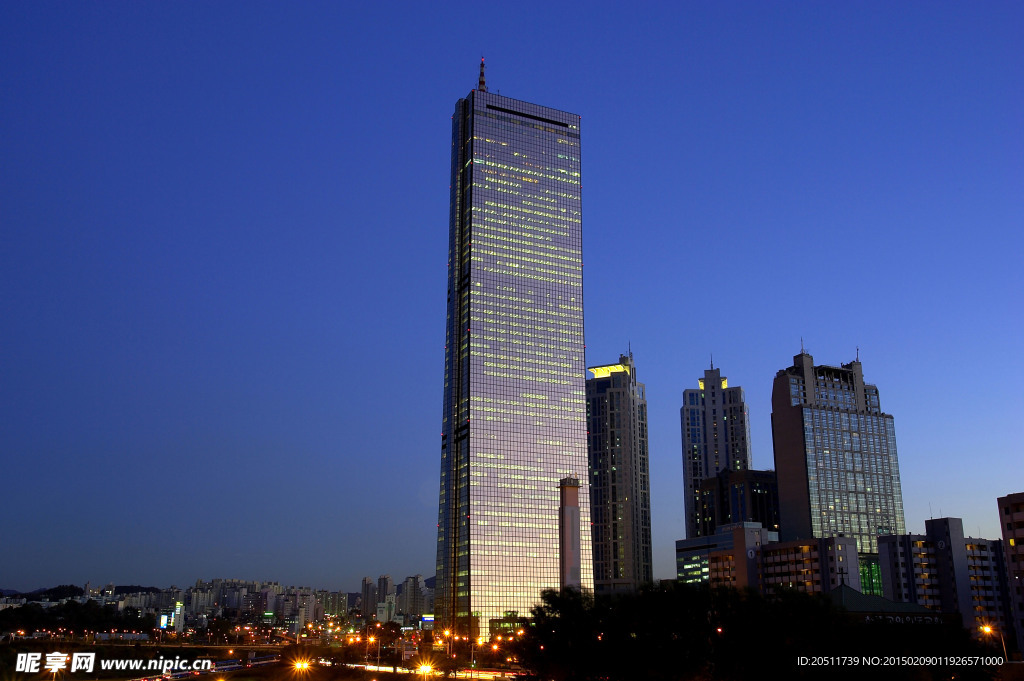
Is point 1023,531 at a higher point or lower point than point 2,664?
higher

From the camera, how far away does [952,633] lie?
93.1m

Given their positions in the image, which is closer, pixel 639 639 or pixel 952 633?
pixel 639 639

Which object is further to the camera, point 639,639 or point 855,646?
point 639,639

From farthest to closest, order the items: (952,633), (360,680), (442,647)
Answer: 1. (442,647)
2. (360,680)
3. (952,633)

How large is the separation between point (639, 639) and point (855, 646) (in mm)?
18589

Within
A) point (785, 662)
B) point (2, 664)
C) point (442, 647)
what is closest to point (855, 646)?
point (785, 662)

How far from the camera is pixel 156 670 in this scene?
132 m

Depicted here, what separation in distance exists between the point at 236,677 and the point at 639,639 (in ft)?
241

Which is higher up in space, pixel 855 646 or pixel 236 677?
pixel 855 646

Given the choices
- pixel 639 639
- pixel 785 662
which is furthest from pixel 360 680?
pixel 785 662

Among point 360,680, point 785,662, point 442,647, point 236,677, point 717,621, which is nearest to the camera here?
point 785,662

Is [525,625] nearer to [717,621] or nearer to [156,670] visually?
[717,621]

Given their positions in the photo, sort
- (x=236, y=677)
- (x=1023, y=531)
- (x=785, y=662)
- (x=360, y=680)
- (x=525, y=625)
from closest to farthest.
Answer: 1. (x=785, y=662)
2. (x=525, y=625)
3. (x=360, y=680)
4. (x=236, y=677)
5. (x=1023, y=531)

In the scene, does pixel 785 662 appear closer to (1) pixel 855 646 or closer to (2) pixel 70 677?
(1) pixel 855 646
